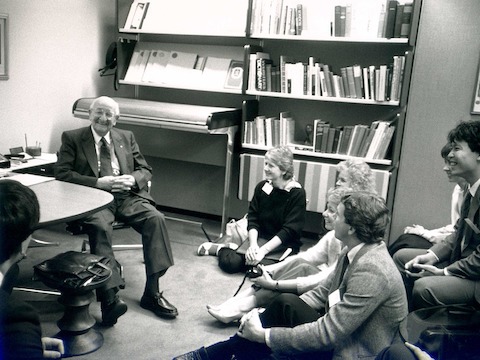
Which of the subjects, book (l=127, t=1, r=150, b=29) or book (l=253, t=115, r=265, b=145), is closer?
book (l=253, t=115, r=265, b=145)

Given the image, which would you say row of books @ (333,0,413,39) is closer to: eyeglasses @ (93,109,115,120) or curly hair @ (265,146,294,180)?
curly hair @ (265,146,294,180)

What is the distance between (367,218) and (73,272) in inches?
55.9

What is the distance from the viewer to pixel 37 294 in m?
3.02

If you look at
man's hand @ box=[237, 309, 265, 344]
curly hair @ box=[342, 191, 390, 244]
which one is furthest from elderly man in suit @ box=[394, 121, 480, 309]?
man's hand @ box=[237, 309, 265, 344]

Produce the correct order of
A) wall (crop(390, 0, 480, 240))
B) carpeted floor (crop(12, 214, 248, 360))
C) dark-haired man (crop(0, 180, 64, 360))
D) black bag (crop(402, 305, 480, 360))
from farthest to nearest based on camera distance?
1. wall (crop(390, 0, 480, 240))
2. carpeted floor (crop(12, 214, 248, 360))
3. black bag (crop(402, 305, 480, 360))
4. dark-haired man (crop(0, 180, 64, 360))

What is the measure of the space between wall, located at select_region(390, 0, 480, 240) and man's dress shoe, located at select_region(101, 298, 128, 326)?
2.21 m

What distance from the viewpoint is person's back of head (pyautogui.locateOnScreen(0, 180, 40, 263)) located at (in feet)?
4.69

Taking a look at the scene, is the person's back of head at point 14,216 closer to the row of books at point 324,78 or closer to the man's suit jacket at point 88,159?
the man's suit jacket at point 88,159

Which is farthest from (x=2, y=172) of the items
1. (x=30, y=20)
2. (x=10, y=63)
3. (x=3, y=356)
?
(x=3, y=356)

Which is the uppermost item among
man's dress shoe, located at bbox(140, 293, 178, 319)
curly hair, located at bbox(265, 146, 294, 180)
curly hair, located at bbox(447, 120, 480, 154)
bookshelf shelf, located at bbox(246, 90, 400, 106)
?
bookshelf shelf, located at bbox(246, 90, 400, 106)

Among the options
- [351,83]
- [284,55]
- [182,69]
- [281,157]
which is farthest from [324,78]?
[182,69]

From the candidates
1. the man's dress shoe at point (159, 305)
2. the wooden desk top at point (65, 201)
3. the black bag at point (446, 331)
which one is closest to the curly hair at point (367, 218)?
the black bag at point (446, 331)

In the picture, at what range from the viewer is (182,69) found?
452 cm

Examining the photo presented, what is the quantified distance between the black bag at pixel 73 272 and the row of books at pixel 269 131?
6.67 ft
